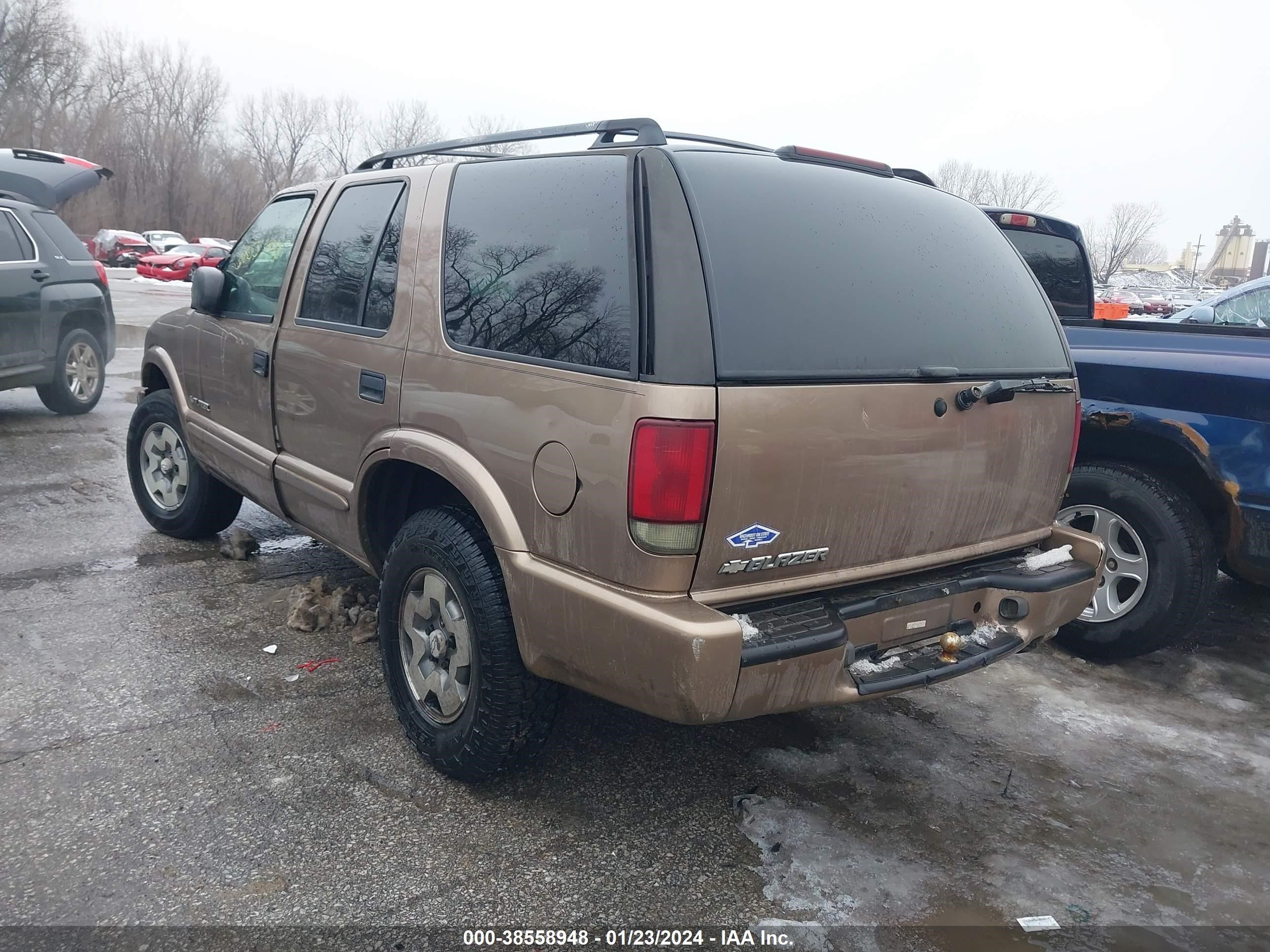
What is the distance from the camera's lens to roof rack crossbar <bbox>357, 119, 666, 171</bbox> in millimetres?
2703

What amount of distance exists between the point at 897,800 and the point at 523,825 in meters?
1.23

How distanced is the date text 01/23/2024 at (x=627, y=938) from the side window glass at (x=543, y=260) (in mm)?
1429

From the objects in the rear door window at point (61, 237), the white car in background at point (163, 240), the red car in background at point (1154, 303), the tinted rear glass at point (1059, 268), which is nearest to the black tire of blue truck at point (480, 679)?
the tinted rear glass at point (1059, 268)

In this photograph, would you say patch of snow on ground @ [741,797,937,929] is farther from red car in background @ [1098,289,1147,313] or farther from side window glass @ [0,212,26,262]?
red car in background @ [1098,289,1147,313]

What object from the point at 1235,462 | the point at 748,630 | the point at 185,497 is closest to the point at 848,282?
the point at 748,630

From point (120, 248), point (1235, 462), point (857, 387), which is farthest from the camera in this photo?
point (120, 248)

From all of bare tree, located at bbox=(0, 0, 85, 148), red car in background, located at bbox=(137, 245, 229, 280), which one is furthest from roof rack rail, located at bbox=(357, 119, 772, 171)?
bare tree, located at bbox=(0, 0, 85, 148)

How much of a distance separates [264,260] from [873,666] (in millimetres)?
3201

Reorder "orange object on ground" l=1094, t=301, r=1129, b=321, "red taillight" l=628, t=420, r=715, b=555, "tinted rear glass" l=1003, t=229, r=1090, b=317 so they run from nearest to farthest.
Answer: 1. "red taillight" l=628, t=420, r=715, b=555
2. "tinted rear glass" l=1003, t=229, r=1090, b=317
3. "orange object on ground" l=1094, t=301, r=1129, b=321

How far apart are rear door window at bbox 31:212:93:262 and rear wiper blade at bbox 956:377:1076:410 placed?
822cm

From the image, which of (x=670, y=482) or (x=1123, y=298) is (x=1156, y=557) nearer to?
(x=670, y=482)

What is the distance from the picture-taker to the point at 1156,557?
4109mm

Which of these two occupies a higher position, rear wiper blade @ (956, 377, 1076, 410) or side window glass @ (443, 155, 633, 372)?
side window glass @ (443, 155, 633, 372)

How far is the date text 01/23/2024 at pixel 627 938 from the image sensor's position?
230cm
